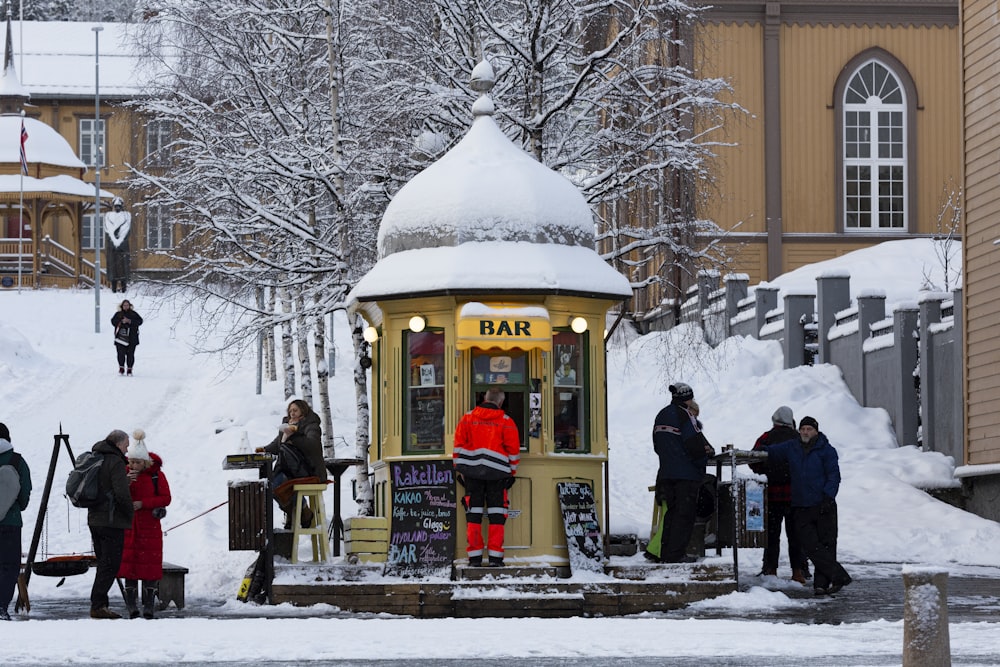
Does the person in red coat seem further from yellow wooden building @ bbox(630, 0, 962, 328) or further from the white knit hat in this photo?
yellow wooden building @ bbox(630, 0, 962, 328)

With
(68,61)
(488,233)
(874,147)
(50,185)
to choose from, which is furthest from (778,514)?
(68,61)

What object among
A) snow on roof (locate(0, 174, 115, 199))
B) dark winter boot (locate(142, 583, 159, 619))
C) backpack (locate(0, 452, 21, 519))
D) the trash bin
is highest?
snow on roof (locate(0, 174, 115, 199))

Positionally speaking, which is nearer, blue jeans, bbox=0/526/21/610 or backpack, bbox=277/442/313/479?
blue jeans, bbox=0/526/21/610

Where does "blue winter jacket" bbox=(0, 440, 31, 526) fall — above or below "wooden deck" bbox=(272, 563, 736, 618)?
above

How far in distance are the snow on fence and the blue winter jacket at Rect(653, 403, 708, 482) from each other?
6292 mm

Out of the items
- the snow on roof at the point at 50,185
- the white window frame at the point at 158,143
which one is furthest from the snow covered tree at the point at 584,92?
the snow on roof at the point at 50,185

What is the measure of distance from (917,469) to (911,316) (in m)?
2.45

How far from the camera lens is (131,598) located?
16.0 metres

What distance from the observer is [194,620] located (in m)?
14.3

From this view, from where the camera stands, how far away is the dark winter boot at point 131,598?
15.9 metres

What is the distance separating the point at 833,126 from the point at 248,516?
80.2ft

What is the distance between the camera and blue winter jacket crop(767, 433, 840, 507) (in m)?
17.2

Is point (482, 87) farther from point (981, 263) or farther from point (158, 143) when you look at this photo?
point (158, 143)

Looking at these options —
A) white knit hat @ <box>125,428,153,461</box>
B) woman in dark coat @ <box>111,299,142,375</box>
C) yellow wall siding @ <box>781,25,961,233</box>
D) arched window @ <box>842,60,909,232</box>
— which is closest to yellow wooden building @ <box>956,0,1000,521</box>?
white knit hat @ <box>125,428,153,461</box>
